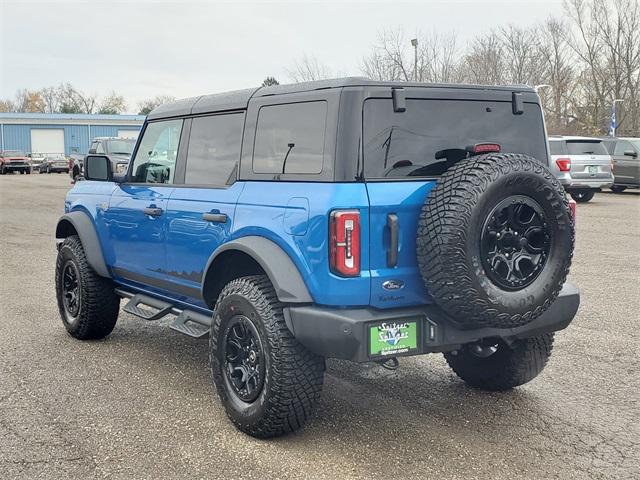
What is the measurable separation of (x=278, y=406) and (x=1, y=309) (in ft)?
15.2

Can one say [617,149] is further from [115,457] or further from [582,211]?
[115,457]

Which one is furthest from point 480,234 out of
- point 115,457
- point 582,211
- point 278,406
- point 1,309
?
point 582,211

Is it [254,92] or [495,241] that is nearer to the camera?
[495,241]

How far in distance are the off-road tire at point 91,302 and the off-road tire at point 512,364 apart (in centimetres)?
293

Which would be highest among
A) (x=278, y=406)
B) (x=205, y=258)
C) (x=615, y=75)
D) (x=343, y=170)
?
(x=615, y=75)

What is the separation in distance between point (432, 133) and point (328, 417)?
180 cm

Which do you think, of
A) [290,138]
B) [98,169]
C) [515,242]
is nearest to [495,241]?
[515,242]

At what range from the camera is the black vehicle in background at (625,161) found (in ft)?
67.6

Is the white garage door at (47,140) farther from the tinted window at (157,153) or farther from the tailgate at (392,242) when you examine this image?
the tailgate at (392,242)

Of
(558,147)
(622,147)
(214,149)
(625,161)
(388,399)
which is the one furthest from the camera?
(622,147)

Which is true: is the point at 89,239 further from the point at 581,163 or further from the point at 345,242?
the point at 581,163

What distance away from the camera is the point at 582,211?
16.7 meters

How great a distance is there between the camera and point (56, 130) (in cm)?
6444

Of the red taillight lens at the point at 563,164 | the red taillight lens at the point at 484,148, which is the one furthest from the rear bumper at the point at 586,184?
the red taillight lens at the point at 484,148
